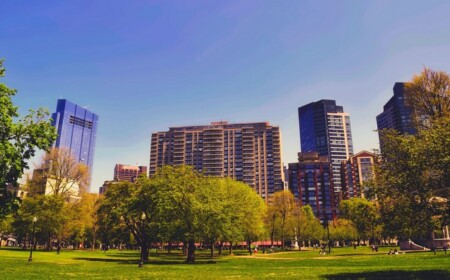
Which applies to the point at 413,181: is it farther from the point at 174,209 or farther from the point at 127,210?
the point at 127,210

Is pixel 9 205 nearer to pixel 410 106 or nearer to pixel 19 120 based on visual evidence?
pixel 19 120

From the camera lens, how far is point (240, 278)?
72.8 ft

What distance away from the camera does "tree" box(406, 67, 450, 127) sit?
137 ft

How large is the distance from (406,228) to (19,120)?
95.7 ft

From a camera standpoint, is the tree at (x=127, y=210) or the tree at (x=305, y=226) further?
the tree at (x=305, y=226)

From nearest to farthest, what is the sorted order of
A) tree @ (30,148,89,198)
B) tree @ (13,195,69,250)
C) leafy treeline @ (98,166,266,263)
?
leafy treeline @ (98,166,266,263) → tree @ (13,195,69,250) → tree @ (30,148,89,198)

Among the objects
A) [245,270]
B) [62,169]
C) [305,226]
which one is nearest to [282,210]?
[305,226]

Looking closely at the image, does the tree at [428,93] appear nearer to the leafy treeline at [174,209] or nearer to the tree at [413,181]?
the tree at [413,181]

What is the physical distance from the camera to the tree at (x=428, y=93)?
4181cm

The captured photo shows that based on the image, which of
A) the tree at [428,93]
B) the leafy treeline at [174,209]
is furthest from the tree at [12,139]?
the tree at [428,93]

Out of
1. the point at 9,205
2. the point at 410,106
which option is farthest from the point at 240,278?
the point at 410,106

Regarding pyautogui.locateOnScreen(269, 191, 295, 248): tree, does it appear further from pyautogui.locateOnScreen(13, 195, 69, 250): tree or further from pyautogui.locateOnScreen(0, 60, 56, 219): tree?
pyautogui.locateOnScreen(0, 60, 56, 219): tree

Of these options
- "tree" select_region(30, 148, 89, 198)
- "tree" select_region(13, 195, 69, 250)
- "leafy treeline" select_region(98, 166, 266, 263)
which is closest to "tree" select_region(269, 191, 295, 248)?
"leafy treeline" select_region(98, 166, 266, 263)

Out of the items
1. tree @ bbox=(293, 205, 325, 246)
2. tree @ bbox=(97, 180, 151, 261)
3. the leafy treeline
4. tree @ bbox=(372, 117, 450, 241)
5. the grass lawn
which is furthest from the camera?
tree @ bbox=(293, 205, 325, 246)
